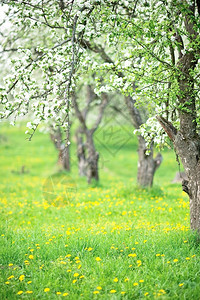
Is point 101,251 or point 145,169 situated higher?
point 145,169

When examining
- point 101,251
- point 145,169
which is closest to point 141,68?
point 101,251

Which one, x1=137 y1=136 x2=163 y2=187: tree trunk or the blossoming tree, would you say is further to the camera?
x1=137 y1=136 x2=163 y2=187: tree trunk

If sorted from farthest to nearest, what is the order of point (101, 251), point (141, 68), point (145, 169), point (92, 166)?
point (92, 166)
point (145, 169)
point (141, 68)
point (101, 251)

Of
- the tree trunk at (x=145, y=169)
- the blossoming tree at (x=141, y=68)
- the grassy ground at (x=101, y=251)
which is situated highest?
the blossoming tree at (x=141, y=68)

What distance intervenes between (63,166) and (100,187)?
981 centimetres

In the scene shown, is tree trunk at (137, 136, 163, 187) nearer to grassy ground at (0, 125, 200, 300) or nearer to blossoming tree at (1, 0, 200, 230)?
grassy ground at (0, 125, 200, 300)

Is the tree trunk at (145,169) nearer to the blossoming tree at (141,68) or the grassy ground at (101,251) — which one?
the grassy ground at (101,251)

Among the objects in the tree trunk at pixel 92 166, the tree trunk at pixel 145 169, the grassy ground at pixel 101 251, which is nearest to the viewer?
the grassy ground at pixel 101 251

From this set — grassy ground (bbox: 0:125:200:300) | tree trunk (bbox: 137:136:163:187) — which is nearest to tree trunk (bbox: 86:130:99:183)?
tree trunk (bbox: 137:136:163:187)

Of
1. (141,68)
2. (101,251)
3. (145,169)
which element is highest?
(141,68)

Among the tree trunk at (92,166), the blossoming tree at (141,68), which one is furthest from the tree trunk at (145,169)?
the blossoming tree at (141,68)

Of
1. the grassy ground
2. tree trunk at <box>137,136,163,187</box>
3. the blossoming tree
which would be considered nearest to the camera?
the grassy ground

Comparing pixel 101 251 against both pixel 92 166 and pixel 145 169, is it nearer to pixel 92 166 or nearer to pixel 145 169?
pixel 145 169

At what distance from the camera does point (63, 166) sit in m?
25.0
